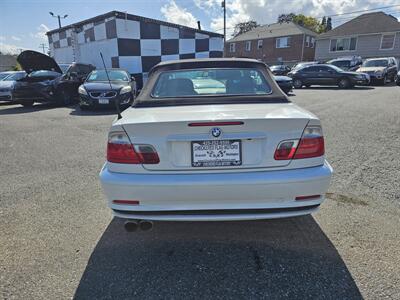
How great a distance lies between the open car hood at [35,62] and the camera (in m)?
9.58

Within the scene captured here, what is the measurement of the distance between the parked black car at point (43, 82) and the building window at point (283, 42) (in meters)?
33.3

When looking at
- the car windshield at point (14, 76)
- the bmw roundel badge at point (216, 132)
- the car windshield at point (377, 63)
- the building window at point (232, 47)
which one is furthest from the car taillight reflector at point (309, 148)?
the building window at point (232, 47)

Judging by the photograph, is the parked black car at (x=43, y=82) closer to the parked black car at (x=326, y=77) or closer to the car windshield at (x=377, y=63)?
the parked black car at (x=326, y=77)

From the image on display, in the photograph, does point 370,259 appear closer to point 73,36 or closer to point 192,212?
point 192,212

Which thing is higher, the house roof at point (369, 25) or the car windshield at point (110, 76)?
the house roof at point (369, 25)

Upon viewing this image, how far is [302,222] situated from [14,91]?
34.1ft

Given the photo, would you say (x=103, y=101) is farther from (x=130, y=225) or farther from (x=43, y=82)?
(x=130, y=225)

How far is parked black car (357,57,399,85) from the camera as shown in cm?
1650

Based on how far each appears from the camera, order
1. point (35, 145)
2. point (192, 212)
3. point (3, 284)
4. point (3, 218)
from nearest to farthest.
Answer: point (3, 284) < point (192, 212) < point (3, 218) < point (35, 145)

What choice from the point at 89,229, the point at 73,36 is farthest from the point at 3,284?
the point at 73,36

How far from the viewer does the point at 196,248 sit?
90.7 inches

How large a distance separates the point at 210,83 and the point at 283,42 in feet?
129

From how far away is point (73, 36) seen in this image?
15523mm

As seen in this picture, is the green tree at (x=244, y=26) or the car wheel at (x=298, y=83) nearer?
the car wheel at (x=298, y=83)
